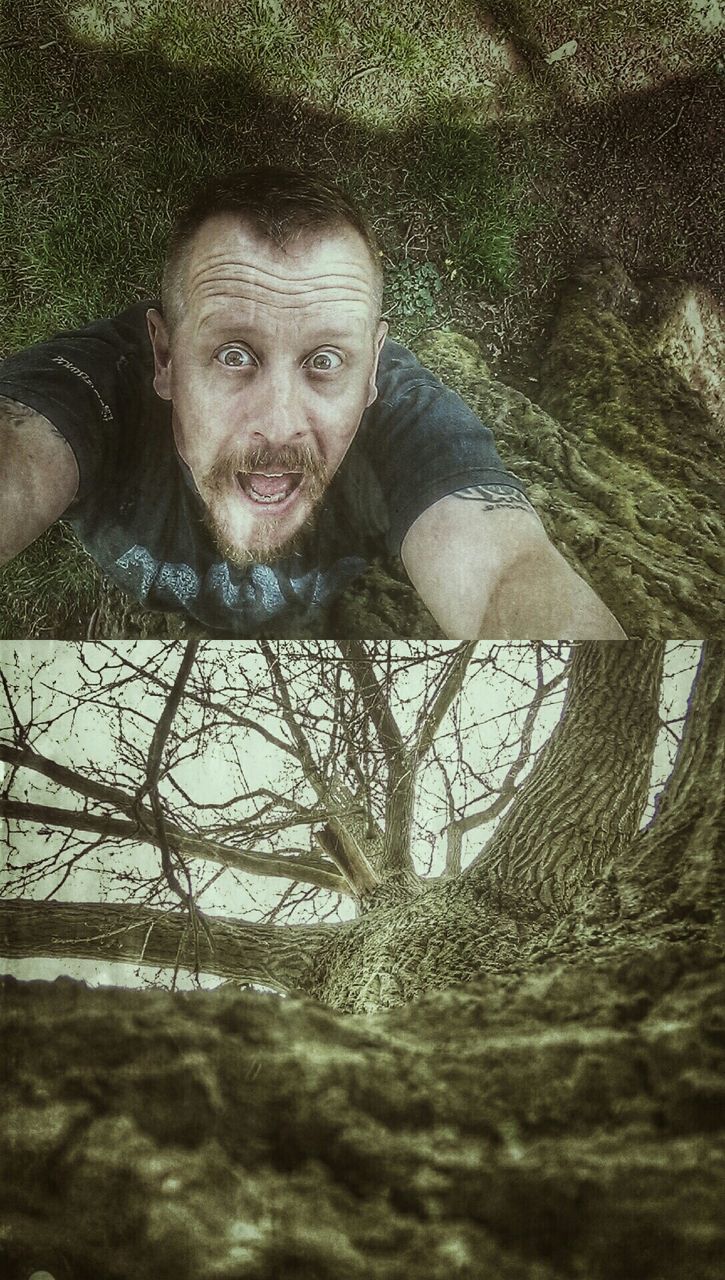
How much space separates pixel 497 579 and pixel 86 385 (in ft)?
4.07

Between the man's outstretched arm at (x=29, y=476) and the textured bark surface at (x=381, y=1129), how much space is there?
1.22 m

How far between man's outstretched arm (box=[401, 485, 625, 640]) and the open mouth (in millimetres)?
371

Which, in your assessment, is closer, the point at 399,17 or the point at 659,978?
the point at 659,978

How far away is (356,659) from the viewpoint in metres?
2.55

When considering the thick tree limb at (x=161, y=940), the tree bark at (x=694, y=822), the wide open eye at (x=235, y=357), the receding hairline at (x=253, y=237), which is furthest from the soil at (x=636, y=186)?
the thick tree limb at (x=161, y=940)

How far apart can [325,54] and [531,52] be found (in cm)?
57

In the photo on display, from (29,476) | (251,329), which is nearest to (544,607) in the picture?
(251,329)

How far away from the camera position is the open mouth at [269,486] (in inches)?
→ 102

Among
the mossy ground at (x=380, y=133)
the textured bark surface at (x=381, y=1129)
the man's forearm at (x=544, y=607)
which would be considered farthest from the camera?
the mossy ground at (x=380, y=133)

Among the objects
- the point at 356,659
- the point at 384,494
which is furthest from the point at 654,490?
the point at 356,659

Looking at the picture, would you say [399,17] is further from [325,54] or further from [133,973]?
[133,973]

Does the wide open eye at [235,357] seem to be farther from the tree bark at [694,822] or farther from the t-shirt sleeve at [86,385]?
the tree bark at [694,822]

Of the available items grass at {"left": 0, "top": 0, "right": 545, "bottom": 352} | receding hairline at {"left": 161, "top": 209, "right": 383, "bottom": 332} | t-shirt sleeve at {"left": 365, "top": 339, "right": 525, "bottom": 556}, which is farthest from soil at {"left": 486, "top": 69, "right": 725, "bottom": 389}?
receding hairline at {"left": 161, "top": 209, "right": 383, "bottom": 332}

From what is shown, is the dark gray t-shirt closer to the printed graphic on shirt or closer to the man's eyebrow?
the printed graphic on shirt
